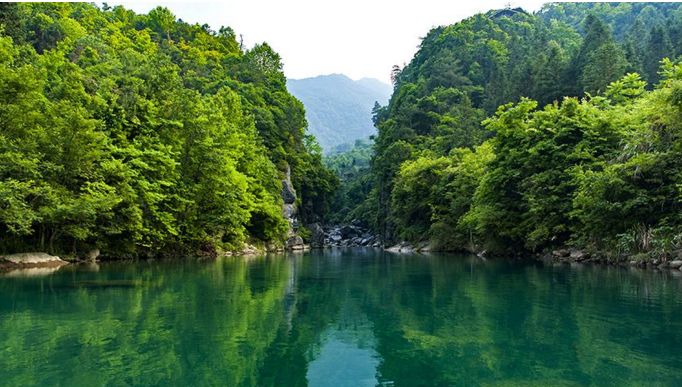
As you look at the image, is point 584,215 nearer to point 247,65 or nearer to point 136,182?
point 136,182

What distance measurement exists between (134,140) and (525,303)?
1042 inches

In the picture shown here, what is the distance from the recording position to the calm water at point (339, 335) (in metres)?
6.84

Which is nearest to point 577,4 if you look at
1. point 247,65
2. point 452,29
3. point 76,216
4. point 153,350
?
point 452,29

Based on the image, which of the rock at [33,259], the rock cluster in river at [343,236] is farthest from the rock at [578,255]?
the rock cluster in river at [343,236]

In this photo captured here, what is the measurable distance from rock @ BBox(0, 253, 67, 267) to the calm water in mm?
8988

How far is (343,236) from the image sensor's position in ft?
296

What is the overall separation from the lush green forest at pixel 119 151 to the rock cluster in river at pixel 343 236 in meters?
16.4

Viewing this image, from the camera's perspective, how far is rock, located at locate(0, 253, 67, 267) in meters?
24.2

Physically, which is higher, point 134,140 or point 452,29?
point 452,29

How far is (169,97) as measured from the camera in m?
38.2

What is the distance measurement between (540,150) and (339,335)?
86.3ft

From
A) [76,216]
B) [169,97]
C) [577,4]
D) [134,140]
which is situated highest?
[577,4]

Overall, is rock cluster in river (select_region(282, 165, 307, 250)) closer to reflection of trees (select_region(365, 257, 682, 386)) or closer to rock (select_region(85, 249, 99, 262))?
rock (select_region(85, 249, 99, 262))

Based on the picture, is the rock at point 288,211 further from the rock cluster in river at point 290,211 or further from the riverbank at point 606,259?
the riverbank at point 606,259
